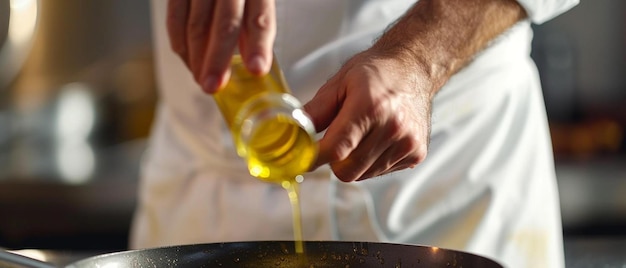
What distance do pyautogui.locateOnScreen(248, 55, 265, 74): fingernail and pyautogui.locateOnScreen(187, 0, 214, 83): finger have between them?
8 cm

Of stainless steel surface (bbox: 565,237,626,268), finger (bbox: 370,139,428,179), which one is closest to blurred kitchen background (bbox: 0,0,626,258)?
stainless steel surface (bbox: 565,237,626,268)

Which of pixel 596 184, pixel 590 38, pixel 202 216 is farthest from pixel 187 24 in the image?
pixel 590 38

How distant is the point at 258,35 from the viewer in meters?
0.96

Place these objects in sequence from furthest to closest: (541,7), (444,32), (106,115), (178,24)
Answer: (106,115) → (541,7) → (444,32) → (178,24)

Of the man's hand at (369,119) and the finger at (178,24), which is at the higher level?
the finger at (178,24)

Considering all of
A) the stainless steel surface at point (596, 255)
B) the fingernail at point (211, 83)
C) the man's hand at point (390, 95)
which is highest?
the fingernail at point (211, 83)

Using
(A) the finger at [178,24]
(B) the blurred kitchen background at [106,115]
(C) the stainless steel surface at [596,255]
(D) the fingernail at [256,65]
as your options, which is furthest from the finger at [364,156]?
(B) the blurred kitchen background at [106,115]

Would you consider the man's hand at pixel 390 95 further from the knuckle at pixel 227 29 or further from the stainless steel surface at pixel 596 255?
the stainless steel surface at pixel 596 255

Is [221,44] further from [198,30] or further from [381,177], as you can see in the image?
[381,177]

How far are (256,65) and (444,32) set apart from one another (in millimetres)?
303

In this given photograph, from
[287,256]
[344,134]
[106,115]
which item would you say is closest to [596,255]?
[287,256]

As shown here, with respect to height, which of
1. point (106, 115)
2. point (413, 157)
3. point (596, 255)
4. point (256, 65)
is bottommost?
point (596, 255)

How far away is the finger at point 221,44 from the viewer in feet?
3.12

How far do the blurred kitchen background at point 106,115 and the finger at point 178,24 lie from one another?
4.84 feet
